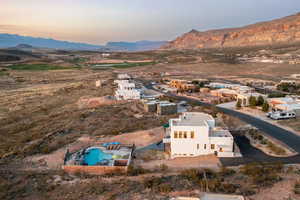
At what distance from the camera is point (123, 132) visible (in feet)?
79.9

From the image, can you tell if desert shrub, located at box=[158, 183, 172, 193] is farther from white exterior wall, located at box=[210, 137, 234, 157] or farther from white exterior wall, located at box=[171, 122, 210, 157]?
white exterior wall, located at box=[210, 137, 234, 157]

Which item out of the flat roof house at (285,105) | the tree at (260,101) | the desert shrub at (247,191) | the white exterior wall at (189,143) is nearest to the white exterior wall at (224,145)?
→ the white exterior wall at (189,143)

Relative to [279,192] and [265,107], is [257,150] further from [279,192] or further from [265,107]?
[265,107]

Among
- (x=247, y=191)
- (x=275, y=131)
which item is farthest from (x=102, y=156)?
(x=275, y=131)

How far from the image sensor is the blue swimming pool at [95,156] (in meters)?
18.5

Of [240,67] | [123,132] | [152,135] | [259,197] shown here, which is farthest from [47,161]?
[240,67]

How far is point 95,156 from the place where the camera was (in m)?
19.4

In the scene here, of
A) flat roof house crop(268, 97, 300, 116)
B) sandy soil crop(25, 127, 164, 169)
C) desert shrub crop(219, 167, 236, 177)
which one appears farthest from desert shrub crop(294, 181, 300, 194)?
flat roof house crop(268, 97, 300, 116)

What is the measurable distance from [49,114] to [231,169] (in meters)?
26.4

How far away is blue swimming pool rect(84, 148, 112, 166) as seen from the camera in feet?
60.6

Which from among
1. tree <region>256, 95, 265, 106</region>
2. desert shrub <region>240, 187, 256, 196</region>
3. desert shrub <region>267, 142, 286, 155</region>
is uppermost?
tree <region>256, 95, 265, 106</region>

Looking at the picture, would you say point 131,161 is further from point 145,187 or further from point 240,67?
point 240,67

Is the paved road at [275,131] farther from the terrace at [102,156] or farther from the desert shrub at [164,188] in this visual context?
the terrace at [102,156]

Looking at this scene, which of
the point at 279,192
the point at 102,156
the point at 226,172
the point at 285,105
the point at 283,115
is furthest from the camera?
the point at 285,105
